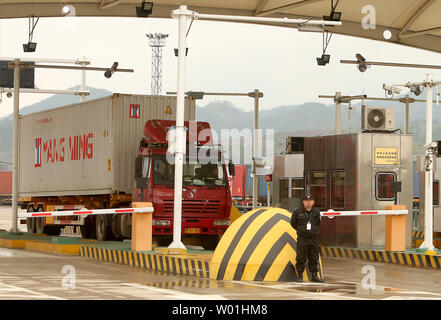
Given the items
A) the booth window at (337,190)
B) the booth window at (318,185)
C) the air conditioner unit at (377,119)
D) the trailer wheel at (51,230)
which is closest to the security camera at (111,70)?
the trailer wheel at (51,230)

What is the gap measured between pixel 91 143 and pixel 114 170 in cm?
210

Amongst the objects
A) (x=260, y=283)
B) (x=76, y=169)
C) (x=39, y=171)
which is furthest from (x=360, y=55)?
(x=260, y=283)

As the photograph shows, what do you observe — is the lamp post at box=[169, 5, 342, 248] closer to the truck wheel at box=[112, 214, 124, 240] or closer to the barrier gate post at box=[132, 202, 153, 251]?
the barrier gate post at box=[132, 202, 153, 251]

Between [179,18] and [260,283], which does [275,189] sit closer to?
[179,18]

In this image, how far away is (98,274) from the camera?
18203 mm

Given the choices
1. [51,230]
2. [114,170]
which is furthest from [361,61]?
[51,230]

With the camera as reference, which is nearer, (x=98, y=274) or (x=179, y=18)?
(x=98, y=274)

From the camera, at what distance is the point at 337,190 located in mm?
26469

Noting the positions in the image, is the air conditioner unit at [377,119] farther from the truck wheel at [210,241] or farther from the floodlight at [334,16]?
the truck wheel at [210,241]

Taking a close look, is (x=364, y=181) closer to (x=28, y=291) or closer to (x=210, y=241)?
(x=210, y=241)

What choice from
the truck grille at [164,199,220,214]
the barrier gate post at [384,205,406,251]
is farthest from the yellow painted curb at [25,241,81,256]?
the barrier gate post at [384,205,406,251]

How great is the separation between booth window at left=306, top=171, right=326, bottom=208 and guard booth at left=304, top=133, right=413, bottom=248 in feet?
0.39

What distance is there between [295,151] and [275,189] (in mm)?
1558

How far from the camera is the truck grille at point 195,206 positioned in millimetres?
25656
